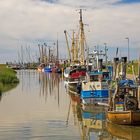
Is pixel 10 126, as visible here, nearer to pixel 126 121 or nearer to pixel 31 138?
pixel 31 138

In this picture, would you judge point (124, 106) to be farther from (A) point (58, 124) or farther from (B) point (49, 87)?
(B) point (49, 87)

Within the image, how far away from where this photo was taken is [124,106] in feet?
93.5

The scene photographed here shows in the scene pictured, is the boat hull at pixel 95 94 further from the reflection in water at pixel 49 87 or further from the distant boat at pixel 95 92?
the reflection in water at pixel 49 87

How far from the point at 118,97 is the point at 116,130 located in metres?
3.48

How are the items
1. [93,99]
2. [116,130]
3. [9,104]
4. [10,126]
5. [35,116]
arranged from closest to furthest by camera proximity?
[116,130], [10,126], [35,116], [93,99], [9,104]

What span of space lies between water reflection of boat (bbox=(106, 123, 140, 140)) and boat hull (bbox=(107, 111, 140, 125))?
11.9 inches

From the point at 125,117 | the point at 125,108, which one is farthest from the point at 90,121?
the point at 125,117

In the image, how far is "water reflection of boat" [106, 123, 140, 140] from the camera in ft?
83.9

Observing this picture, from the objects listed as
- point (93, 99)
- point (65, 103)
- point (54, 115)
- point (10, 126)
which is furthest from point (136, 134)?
point (65, 103)

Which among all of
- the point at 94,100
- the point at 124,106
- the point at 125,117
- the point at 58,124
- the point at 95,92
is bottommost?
the point at 58,124

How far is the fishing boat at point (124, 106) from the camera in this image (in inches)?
1082

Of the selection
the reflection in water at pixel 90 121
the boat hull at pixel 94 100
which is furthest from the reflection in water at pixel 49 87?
the reflection in water at pixel 90 121

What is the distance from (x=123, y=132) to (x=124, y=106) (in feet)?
7.43

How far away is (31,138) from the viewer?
81.9 feet
